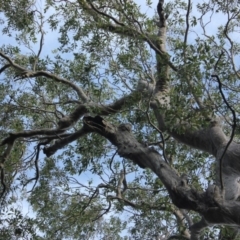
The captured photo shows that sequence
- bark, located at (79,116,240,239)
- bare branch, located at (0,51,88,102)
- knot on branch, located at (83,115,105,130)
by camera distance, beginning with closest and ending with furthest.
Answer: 1. bark, located at (79,116,240,239)
2. knot on branch, located at (83,115,105,130)
3. bare branch, located at (0,51,88,102)

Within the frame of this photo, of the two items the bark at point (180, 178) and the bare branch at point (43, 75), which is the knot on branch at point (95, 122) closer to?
the bark at point (180, 178)

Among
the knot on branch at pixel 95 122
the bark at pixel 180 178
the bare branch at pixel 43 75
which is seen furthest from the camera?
the bare branch at pixel 43 75

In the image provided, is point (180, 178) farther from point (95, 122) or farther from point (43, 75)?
point (43, 75)

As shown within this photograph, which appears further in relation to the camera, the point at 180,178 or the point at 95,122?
the point at 95,122

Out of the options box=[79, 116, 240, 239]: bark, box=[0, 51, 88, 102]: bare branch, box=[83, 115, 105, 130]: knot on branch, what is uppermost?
box=[0, 51, 88, 102]: bare branch

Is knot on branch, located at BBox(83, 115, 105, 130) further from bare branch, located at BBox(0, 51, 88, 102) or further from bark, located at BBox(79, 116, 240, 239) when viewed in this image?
bare branch, located at BBox(0, 51, 88, 102)

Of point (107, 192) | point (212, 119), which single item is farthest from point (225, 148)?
point (107, 192)

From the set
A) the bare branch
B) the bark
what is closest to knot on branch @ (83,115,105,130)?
the bark

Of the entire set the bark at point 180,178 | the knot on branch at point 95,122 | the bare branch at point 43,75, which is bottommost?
the bark at point 180,178

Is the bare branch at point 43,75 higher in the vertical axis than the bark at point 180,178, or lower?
higher

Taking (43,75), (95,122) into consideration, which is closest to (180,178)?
(95,122)

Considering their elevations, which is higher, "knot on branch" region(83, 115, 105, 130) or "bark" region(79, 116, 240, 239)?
"knot on branch" region(83, 115, 105, 130)

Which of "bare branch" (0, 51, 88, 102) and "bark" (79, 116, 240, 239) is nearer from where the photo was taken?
"bark" (79, 116, 240, 239)

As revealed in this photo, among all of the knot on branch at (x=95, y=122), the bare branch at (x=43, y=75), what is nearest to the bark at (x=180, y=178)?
the knot on branch at (x=95, y=122)
